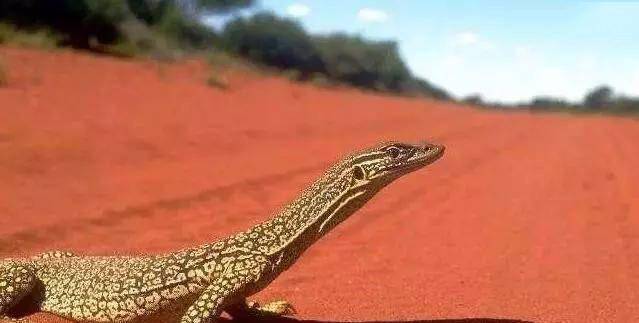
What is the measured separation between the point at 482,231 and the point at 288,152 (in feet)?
24.9

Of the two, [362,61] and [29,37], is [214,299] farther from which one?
[362,61]

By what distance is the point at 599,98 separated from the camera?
8119 cm

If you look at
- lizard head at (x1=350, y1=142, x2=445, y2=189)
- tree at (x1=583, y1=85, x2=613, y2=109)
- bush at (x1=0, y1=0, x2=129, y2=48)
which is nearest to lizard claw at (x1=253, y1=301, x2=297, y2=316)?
lizard head at (x1=350, y1=142, x2=445, y2=189)

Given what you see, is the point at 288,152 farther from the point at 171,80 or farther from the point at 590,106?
the point at 590,106

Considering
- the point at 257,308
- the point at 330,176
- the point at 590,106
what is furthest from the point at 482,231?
the point at 590,106

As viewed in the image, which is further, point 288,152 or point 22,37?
point 22,37

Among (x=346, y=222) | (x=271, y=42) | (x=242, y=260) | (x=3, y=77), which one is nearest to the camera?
(x=242, y=260)

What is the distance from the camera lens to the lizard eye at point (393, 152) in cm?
481

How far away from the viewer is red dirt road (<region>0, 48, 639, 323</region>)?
651cm

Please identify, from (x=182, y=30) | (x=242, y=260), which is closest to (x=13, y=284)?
(x=242, y=260)

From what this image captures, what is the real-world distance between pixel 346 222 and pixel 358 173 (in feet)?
15.8

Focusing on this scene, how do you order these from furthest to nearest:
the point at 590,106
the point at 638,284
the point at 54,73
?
the point at 590,106 → the point at 54,73 → the point at 638,284

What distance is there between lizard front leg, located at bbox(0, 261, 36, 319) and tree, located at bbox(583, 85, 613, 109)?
3008 inches

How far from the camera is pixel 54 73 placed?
20.3m
